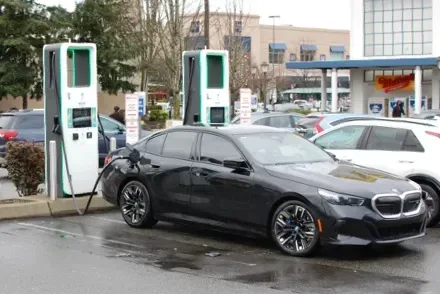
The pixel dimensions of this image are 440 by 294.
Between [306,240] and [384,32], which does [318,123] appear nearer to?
[306,240]

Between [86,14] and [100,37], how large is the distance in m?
1.43

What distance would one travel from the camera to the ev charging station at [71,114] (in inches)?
481

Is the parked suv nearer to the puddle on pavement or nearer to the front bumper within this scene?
the puddle on pavement

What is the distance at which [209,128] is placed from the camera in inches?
398

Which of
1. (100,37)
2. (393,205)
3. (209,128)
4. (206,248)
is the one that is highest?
(100,37)

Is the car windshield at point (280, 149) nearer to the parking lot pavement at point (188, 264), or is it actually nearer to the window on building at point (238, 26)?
the parking lot pavement at point (188, 264)

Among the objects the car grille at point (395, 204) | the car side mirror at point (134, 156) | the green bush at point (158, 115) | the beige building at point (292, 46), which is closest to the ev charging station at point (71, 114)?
the car side mirror at point (134, 156)

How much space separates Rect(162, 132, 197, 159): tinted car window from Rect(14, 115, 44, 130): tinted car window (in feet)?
29.2

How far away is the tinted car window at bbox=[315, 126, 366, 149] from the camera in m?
11.9

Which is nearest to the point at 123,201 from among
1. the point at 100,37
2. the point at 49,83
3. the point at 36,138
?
the point at 49,83

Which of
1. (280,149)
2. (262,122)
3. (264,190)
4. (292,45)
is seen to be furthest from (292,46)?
(264,190)

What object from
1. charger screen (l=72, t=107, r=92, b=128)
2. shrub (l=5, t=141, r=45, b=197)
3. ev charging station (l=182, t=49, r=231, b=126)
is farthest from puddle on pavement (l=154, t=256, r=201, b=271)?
ev charging station (l=182, t=49, r=231, b=126)

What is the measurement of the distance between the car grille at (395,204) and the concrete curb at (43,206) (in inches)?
217

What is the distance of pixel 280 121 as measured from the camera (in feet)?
76.7
